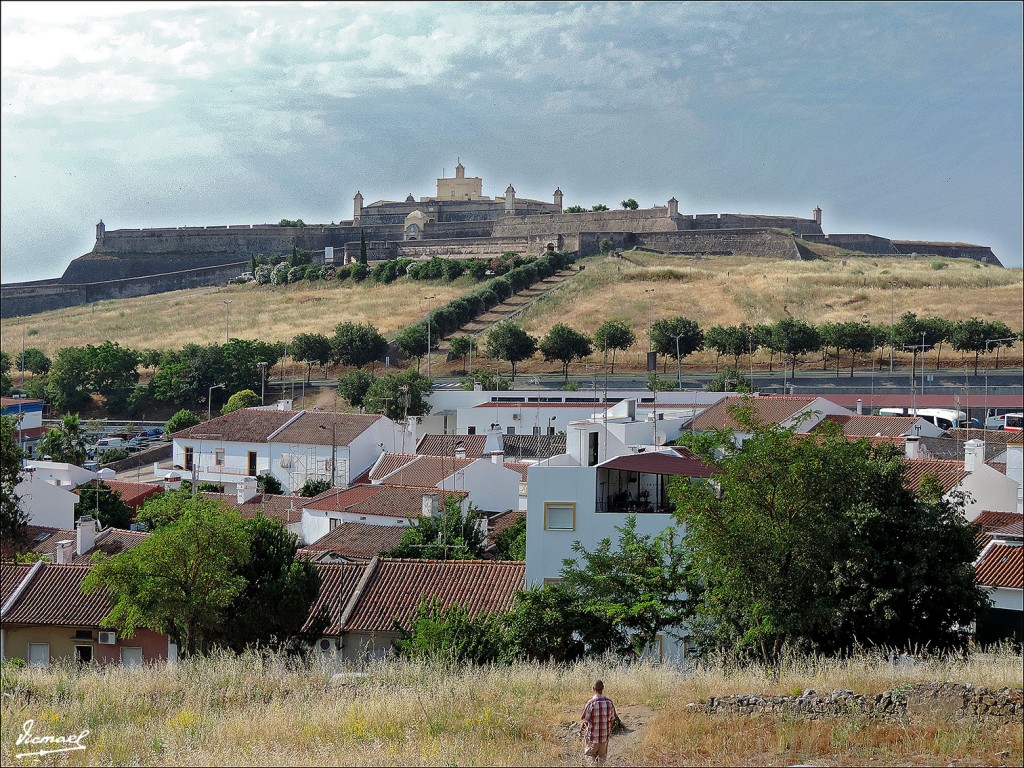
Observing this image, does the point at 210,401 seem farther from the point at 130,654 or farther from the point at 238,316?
the point at 130,654

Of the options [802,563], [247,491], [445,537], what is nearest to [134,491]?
[247,491]

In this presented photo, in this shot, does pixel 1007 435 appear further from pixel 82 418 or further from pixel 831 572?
pixel 82 418

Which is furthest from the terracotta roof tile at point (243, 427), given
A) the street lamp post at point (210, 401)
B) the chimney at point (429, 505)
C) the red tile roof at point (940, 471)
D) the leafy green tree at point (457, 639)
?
the leafy green tree at point (457, 639)

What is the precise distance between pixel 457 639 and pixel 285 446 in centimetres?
1876

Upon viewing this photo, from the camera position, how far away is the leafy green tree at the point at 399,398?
3238 centimetres

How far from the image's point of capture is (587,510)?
12320 mm

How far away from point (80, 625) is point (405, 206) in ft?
206

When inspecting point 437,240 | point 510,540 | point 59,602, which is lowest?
point 59,602

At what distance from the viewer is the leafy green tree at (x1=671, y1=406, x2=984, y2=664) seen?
27.1 ft

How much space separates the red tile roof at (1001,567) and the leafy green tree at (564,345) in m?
28.6

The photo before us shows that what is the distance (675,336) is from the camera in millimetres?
40188

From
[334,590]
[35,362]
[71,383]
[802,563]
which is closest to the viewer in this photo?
[802,563]

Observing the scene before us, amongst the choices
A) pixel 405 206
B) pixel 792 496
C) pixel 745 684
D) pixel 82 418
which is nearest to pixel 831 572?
pixel 792 496

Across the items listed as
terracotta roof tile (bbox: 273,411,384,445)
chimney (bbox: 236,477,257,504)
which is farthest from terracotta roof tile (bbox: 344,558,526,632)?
terracotta roof tile (bbox: 273,411,384,445)
